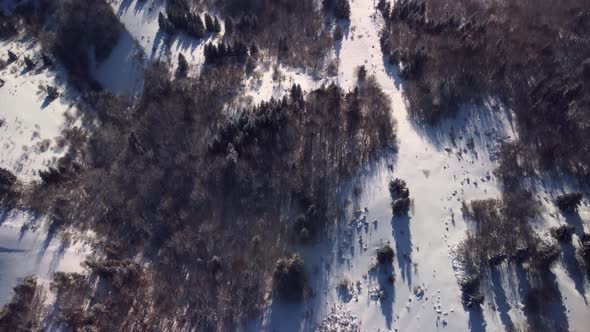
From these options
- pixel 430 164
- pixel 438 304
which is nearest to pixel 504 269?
pixel 438 304

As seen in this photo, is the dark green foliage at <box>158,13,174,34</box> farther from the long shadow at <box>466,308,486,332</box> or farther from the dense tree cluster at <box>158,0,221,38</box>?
the long shadow at <box>466,308,486,332</box>

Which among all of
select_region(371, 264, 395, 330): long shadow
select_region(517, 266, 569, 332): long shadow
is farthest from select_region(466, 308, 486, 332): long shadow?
select_region(371, 264, 395, 330): long shadow

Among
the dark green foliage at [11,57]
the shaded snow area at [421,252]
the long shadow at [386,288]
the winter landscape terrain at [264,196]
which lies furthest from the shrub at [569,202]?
the dark green foliage at [11,57]

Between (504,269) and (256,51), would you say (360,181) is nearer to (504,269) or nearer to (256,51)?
(504,269)

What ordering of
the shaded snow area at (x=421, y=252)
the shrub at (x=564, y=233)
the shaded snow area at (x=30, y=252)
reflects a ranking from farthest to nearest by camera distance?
the shrub at (x=564, y=233) < the shaded snow area at (x=30, y=252) < the shaded snow area at (x=421, y=252)

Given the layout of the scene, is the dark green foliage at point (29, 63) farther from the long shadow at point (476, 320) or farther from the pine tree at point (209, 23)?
the long shadow at point (476, 320)
